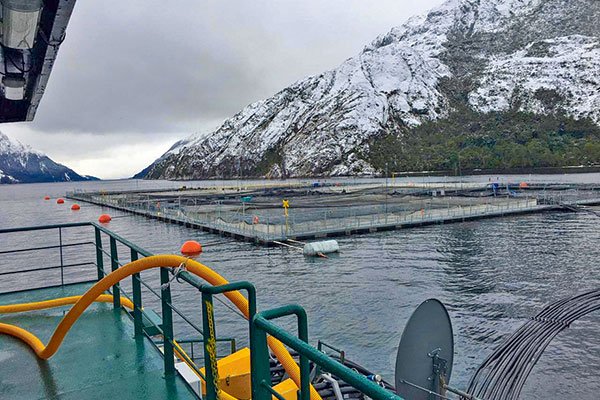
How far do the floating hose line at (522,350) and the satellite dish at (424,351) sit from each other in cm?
553

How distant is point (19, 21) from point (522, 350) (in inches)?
562

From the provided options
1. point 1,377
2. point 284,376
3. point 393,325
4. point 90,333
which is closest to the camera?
point 1,377

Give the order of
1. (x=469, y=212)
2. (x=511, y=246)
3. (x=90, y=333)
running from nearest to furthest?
(x=90, y=333) < (x=511, y=246) < (x=469, y=212)

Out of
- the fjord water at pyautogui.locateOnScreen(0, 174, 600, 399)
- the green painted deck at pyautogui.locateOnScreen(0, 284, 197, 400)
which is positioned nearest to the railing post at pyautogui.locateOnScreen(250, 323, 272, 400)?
the green painted deck at pyautogui.locateOnScreen(0, 284, 197, 400)

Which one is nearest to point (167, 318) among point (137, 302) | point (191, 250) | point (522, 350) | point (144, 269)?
point (144, 269)

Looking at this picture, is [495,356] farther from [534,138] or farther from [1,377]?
[534,138]

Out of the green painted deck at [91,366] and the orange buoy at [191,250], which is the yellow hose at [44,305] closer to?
the green painted deck at [91,366]

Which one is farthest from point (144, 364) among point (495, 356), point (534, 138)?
point (534, 138)

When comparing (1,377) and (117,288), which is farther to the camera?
(117,288)

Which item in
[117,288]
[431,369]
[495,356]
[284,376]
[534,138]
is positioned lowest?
[495,356]

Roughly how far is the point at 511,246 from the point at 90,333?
30.9 metres

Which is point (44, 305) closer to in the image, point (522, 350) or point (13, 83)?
point (13, 83)

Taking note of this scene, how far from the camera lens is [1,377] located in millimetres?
4633

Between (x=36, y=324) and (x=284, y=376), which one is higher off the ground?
(x=36, y=324)
